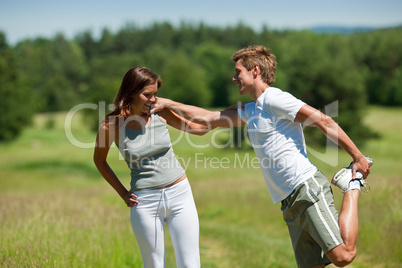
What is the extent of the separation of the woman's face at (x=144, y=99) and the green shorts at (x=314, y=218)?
1524mm

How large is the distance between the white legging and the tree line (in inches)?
1368

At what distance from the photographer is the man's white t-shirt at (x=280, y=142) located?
12.8 ft

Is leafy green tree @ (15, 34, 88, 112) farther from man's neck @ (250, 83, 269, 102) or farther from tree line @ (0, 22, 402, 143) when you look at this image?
man's neck @ (250, 83, 269, 102)

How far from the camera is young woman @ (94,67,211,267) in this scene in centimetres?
395

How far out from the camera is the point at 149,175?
396cm

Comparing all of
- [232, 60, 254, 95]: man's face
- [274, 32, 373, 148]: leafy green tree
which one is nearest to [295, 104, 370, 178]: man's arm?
[232, 60, 254, 95]: man's face

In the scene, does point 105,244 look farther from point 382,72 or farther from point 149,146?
point 382,72

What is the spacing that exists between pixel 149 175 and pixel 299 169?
134cm

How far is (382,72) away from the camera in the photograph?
75688mm

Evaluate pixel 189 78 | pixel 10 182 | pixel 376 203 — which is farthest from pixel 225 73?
pixel 376 203

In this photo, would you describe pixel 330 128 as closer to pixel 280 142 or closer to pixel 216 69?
pixel 280 142

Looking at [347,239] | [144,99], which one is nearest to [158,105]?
[144,99]

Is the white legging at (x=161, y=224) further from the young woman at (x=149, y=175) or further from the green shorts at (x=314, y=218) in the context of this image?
the green shorts at (x=314, y=218)

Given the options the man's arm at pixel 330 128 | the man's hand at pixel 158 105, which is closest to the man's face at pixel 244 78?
the man's arm at pixel 330 128
